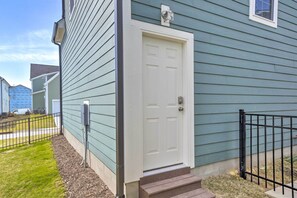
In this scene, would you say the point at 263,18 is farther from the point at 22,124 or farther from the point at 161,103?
the point at 22,124

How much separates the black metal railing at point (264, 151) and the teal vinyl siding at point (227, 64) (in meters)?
0.24

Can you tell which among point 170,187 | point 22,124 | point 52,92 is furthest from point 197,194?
point 52,92

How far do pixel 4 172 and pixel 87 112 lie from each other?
2180mm

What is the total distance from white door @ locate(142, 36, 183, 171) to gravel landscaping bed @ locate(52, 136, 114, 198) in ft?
2.72

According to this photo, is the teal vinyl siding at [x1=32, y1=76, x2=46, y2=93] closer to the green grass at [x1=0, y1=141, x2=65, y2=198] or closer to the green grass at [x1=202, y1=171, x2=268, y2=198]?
the green grass at [x1=0, y1=141, x2=65, y2=198]

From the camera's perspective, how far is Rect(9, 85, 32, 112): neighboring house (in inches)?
1286

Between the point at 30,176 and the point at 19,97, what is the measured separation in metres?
34.5

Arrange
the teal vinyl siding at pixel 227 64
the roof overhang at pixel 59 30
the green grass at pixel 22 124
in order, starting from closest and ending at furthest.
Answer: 1. the teal vinyl siding at pixel 227 64
2. the roof overhang at pixel 59 30
3. the green grass at pixel 22 124

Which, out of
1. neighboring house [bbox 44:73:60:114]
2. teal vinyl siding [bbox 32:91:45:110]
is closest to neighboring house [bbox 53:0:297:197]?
neighboring house [bbox 44:73:60:114]

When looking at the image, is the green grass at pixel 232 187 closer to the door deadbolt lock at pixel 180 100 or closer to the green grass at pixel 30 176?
the door deadbolt lock at pixel 180 100

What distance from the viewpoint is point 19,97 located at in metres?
33.3

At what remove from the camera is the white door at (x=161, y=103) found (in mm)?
2992

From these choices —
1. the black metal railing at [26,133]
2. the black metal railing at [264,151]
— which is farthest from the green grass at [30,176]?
the black metal railing at [264,151]

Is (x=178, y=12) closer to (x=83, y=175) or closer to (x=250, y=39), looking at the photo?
(x=250, y=39)
